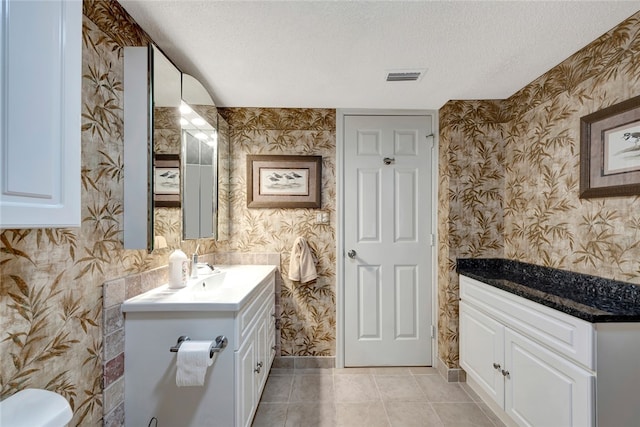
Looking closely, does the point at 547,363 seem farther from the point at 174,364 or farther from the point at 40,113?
the point at 40,113

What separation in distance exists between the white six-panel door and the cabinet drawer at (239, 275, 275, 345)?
75 centimetres

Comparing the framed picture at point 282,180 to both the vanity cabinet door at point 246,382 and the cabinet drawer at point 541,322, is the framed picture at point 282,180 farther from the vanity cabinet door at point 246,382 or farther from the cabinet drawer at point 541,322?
the cabinet drawer at point 541,322

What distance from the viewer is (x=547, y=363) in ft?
4.60

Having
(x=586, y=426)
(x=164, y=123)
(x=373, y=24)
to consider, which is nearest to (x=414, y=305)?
(x=586, y=426)

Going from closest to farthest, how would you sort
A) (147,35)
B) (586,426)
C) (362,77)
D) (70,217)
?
(70,217)
(586,426)
(147,35)
(362,77)

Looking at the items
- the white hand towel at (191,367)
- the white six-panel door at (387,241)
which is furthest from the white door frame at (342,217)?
the white hand towel at (191,367)

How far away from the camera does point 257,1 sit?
1245mm

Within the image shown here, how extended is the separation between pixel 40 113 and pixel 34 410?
0.77 metres

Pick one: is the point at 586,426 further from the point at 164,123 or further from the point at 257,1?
the point at 164,123

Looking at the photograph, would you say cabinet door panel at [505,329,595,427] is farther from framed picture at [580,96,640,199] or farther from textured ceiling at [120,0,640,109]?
textured ceiling at [120,0,640,109]

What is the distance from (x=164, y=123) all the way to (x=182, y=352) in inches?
45.2

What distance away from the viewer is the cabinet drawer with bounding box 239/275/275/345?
4.66 feet

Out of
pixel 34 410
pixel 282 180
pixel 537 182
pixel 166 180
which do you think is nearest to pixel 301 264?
pixel 282 180

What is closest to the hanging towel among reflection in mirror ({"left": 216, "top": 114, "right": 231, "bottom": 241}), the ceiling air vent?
reflection in mirror ({"left": 216, "top": 114, "right": 231, "bottom": 241})
